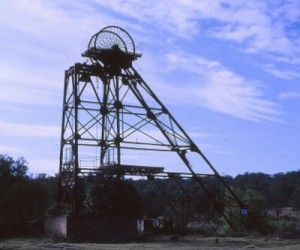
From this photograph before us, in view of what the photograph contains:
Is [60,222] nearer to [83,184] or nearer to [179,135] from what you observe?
[83,184]

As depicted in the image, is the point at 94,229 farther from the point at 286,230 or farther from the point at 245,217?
the point at 245,217

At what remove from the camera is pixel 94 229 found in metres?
32.0

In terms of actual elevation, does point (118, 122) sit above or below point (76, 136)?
above

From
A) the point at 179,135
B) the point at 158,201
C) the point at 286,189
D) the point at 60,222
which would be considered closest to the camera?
the point at 60,222

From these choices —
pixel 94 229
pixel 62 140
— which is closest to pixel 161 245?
pixel 94 229

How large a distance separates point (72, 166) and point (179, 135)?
8235 mm

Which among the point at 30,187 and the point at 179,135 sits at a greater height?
the point at 179,135

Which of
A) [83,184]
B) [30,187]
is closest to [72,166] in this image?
[83,184]

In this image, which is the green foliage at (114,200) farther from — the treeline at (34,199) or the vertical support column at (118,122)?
the vertical support column at (118,122)

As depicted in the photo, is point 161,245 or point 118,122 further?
point 118,122

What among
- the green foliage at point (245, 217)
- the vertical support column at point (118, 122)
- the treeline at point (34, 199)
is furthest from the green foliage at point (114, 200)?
the green foliage at point (245, 217)

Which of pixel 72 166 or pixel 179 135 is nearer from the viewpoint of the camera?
pixel 72 166

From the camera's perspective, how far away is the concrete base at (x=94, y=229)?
31.7 metres

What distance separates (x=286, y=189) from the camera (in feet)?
388
